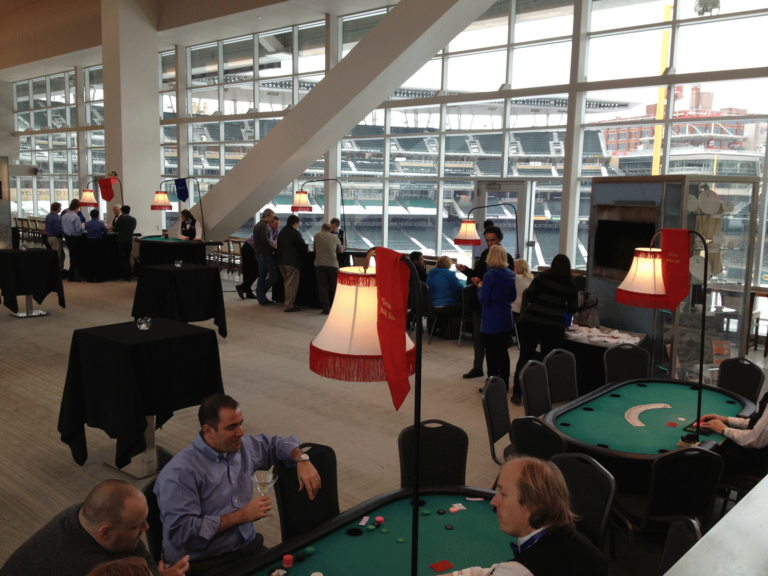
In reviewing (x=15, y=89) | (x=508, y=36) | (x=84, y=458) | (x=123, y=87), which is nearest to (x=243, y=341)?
(x=84, y=458)

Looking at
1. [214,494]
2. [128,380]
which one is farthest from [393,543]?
[128,380]

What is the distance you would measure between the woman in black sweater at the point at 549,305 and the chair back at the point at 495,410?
173 centimetres

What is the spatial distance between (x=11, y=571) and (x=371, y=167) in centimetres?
1205

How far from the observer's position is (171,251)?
12.1m

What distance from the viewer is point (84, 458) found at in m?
4.48

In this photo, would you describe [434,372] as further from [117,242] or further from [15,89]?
[15,89]

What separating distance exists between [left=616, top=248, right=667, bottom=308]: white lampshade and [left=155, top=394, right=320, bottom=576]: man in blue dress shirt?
231 cm

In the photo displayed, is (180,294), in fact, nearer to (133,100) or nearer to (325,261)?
(325,261)

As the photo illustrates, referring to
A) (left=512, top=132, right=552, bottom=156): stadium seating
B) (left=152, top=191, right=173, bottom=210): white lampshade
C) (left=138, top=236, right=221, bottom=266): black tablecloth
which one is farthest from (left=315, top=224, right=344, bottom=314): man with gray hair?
(left=152, top=191, right=173, bottom=210): white lampshade

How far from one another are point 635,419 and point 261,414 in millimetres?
3290

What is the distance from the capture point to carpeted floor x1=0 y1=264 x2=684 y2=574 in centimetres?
432

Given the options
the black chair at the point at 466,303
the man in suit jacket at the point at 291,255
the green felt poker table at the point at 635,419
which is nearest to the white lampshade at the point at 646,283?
the green felt poker table at the point at 635,419

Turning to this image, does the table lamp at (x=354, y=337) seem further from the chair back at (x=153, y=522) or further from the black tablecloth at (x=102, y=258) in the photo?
the black tablecloth at (x=102, y=258)

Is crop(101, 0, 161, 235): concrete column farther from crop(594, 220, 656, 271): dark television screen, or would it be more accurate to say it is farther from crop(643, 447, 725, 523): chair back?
crop(643, 447, 725, 523): chair back
